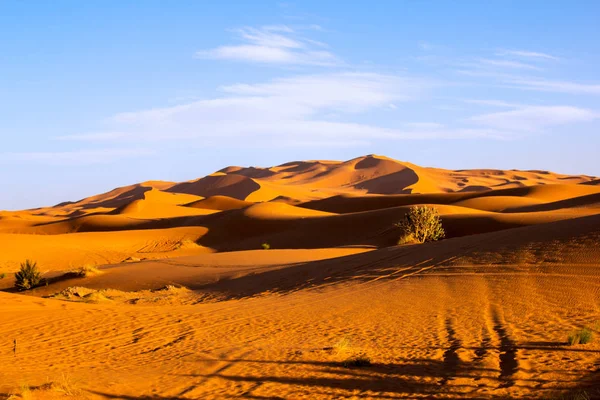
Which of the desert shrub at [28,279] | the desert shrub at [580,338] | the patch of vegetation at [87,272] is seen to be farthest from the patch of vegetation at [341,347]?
the desert shrub at [28,279]

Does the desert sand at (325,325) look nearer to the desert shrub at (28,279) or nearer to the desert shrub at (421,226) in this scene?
the desert shrub at (28,279)

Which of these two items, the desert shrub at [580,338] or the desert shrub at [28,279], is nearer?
the desert shrub at [580,338]

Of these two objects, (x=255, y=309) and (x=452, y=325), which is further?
(x=255, y=309)

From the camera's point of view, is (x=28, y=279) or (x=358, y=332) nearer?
(x=358, y=332)

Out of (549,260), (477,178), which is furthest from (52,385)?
(477,178)

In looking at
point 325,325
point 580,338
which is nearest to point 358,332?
point 325,325

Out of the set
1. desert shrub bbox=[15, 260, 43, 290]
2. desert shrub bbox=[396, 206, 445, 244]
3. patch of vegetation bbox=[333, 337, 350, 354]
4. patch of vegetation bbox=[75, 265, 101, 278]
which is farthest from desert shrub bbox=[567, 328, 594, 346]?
desert shrub bbox=[396, 206, 445, 244]

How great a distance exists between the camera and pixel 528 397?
6.16m

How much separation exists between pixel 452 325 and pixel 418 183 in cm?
9185

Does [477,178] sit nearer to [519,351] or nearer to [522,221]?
[522,221]

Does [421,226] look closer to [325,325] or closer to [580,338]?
[325,325]

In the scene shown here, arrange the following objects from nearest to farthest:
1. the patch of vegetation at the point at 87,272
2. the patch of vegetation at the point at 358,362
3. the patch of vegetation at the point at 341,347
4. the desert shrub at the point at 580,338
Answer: the patch of vegetation at the point at 358,362, the desert shrub at the point at 580,338, the patch of vegetation at the point at 341,347, the patch of vegetation at the point at 87,272

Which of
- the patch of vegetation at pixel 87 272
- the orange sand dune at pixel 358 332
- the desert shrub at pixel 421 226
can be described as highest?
the desert shrub at pixel 421 226

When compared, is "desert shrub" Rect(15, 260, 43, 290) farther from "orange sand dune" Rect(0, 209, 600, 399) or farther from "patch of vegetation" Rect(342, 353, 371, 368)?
"patch of vegetation" Rect(342, 353, 371, 368)
